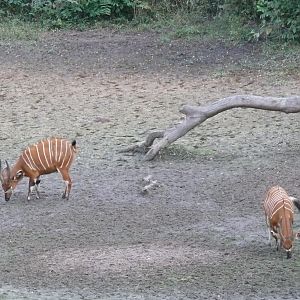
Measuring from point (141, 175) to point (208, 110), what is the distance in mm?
1194

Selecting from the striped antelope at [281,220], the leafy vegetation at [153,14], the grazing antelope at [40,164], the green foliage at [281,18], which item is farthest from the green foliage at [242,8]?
the striped antelope at [281,220]

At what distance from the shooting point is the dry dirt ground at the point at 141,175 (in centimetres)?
798

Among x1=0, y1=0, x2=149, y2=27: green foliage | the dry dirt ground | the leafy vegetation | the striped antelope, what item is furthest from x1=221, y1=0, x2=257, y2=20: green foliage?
the striped antelope

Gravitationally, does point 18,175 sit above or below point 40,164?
below

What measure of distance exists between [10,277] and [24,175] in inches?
95.2

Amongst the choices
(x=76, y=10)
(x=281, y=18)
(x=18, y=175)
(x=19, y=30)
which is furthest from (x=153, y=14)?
(x=18, y=175)

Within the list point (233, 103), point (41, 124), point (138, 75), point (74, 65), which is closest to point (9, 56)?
point (74, 65)

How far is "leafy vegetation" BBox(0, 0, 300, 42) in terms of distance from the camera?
1823 centimetres

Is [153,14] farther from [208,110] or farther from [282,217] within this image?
[282,217]

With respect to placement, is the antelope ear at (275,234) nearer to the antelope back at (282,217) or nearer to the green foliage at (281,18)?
the antelope back at (282,217)

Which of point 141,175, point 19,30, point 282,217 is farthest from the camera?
point 19,30

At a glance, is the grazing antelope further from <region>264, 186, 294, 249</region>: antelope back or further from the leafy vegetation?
the leafy vegetation

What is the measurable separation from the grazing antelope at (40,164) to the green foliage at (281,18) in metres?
7.67

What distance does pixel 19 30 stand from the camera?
60.1 feet
